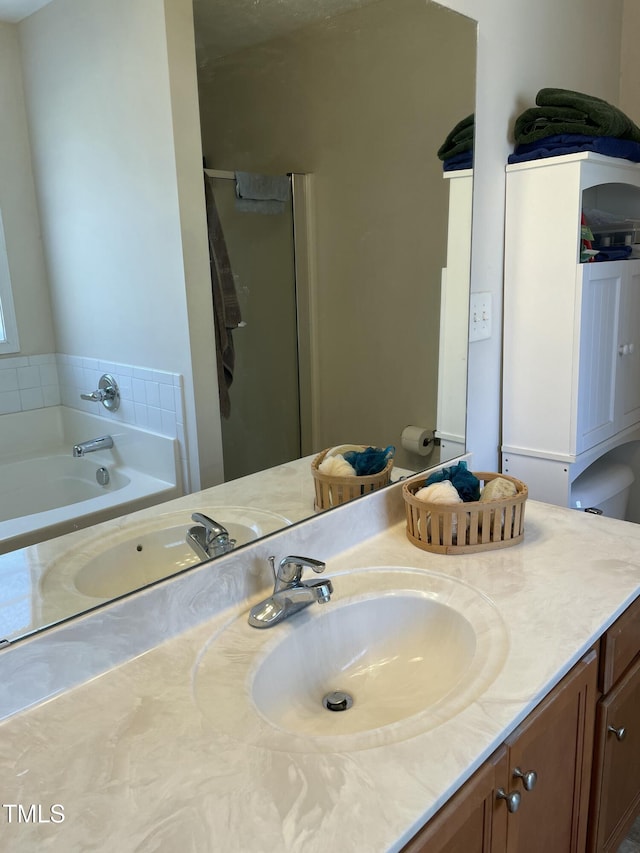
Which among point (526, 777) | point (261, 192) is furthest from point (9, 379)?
point (526, 777)

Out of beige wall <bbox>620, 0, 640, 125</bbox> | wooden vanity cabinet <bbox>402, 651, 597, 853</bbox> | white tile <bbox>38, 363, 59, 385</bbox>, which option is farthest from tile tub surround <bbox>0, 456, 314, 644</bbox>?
beige wall <bbox>620, 0, 640, 125</bbox>

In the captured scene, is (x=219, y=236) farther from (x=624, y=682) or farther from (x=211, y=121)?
(x=624, y=682)

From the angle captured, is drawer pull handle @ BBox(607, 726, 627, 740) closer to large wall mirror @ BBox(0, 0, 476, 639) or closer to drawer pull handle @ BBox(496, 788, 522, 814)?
drawer pull handle @ BBox(496, 788, 522, 814)

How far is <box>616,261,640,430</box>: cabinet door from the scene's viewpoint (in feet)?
6.74

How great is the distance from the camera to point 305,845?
75 cm

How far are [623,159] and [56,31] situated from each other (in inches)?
61.0

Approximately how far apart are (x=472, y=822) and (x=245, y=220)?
103cm

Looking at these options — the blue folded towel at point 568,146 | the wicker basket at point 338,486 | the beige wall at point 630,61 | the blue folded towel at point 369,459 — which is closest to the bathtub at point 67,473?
the wicker basket at point 338,486

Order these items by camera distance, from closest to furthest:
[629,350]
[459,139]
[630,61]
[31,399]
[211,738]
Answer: [211,738]
[31,399]
[459,139]
[629,350]
[630,61]

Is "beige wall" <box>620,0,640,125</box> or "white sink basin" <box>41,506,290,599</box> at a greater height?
"beige wall" <box>620,0,640,125</box>

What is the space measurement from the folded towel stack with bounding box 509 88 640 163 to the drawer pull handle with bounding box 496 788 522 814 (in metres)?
1.50

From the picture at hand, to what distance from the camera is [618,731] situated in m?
1.36

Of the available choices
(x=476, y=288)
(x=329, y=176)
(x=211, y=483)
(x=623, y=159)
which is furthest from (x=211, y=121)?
(x=623, y=159)

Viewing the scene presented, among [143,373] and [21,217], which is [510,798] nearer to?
[143,373]
